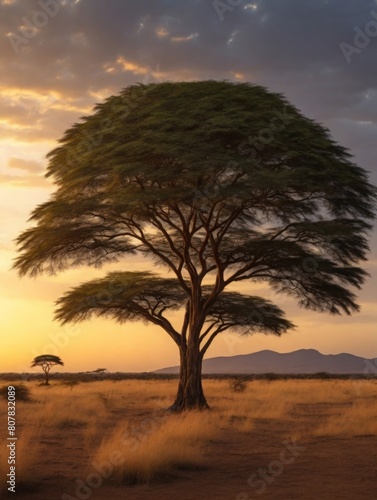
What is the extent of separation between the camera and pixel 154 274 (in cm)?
2623

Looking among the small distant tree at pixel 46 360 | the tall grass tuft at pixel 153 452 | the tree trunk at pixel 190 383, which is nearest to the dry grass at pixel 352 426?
the tall grass tuft at pixel 153 452

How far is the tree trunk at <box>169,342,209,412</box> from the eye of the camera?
23.7 m

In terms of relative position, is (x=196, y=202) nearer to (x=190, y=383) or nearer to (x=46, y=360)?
(x=190, y=383)

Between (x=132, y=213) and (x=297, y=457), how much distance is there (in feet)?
35.4

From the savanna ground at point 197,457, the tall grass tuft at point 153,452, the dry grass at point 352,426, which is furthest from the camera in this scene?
the dry grass at point 352,426

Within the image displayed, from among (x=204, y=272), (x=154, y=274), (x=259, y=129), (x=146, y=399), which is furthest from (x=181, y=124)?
(x=146, y=399)

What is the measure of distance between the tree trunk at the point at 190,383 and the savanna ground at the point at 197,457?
93cm

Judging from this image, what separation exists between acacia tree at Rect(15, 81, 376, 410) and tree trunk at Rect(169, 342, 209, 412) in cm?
3

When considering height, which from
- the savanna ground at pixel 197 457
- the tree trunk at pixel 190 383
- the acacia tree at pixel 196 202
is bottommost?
the savanna ground at pixel 197 457

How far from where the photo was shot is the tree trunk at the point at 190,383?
77.6 feet

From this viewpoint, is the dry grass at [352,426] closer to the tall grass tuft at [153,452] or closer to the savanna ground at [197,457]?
the savanna ground at [197,457]

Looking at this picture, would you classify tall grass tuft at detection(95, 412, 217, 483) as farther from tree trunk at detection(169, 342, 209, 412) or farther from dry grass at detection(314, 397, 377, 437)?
tree trunk at detection(169, 342, 209, 412)

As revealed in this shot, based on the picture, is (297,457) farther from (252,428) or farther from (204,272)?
(204,272)

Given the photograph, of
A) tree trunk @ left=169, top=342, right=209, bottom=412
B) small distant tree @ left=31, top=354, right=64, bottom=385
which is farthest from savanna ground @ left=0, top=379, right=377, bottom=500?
small distant tree @ left=31, top=354, right=64, bottom=385
